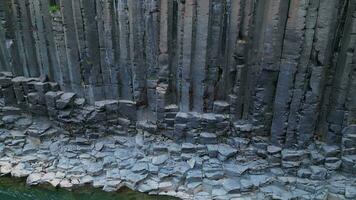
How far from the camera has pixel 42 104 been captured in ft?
24.2

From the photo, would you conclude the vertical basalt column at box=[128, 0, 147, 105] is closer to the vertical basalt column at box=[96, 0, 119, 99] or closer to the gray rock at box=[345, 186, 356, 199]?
the vertical basalt column at box=[96, 0, 119, 99]

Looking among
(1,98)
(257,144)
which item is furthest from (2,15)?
(257,144)

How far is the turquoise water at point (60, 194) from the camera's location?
6.45m

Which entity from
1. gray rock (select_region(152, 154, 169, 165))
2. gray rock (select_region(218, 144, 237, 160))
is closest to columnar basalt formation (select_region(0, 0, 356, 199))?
gray rock (select_region(218, 144, 237, 160))

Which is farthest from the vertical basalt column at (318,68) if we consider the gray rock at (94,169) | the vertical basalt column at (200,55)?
the gray rock at (94,169)

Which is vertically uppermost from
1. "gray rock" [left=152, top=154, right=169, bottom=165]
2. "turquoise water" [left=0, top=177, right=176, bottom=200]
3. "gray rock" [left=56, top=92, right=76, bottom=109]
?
"gray rock" [left=56, top=92, right=76, bottom=109]

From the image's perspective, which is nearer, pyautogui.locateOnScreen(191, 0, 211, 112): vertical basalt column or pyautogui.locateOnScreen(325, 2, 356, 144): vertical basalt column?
pyautogui.locateOnScreen(325, 2, 356, 144): vertical basalt column

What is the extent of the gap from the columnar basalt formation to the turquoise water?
1.19 meters

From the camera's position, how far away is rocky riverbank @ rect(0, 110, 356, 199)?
6.25 meters

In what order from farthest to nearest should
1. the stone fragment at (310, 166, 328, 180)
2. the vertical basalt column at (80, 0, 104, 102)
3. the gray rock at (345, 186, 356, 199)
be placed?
1. the vertical basalt column at (80, 0, 104, 102)
2. the stone fragment at (310, 166, 328, 180)
3. the gray rock at (345, 186, 356, 199)

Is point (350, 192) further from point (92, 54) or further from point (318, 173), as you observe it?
point (92, 54)

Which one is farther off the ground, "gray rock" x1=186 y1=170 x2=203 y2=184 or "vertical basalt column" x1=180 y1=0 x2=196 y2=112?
"vertical basalt column" x1=180 y1=0 x2=196 y2=112

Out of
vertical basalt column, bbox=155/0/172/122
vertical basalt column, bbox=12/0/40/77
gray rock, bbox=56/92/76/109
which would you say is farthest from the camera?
gray rock, bbox=56/92/76/109

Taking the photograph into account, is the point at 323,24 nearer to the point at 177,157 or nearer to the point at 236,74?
the point at 236,74
